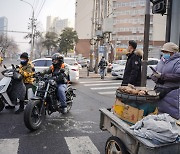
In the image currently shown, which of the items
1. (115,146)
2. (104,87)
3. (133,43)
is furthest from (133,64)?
(104,87)

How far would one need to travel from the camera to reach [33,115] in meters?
5.54

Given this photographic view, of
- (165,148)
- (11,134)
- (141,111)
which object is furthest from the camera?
(11,134)

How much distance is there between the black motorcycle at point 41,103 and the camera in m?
5.35

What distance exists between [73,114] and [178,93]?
381cm

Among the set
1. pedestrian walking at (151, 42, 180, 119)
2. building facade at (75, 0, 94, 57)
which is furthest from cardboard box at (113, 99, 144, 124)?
building facade at (75, 0, 94, 57)

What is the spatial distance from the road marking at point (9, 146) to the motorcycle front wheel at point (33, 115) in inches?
17.7

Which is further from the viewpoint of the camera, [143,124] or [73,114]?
[73,114]

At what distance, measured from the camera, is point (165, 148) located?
9.19 ft

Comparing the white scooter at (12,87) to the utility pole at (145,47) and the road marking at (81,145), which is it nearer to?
the road marking at (81,145)

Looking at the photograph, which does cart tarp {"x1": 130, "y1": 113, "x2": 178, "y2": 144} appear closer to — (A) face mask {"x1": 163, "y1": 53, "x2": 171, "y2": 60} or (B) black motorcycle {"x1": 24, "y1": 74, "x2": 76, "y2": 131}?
(A) face mask {"x1": 163, "y1": 53, "x2": 171, "y2": 60}

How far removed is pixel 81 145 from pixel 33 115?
1344 mm

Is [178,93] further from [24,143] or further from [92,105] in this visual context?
[92,105]

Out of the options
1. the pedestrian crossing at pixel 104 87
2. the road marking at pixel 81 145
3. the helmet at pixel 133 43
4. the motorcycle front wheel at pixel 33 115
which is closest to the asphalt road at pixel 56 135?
the road marking at pixel 81 145

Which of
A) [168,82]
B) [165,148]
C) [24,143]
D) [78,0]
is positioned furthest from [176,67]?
[78,0]
